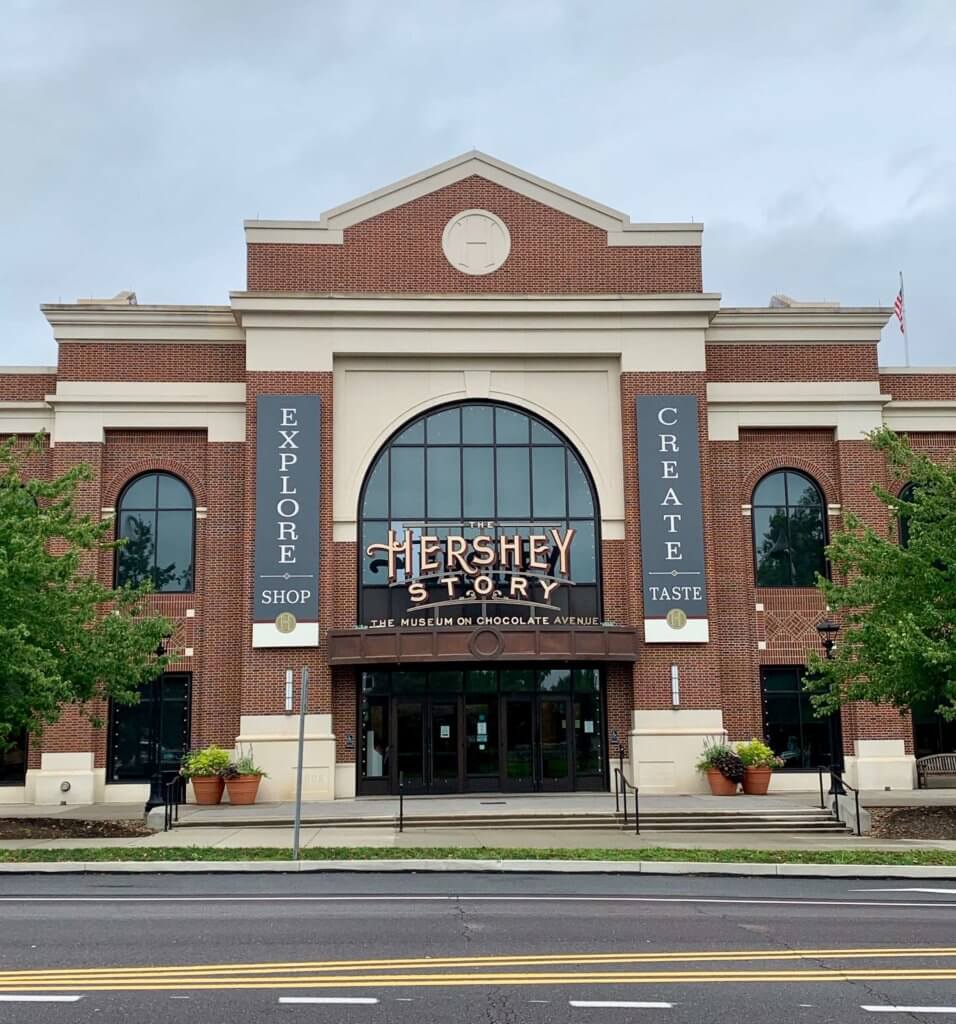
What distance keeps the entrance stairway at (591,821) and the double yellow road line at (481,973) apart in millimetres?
12911

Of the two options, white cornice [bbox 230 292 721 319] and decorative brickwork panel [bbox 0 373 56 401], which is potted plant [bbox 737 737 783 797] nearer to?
white cornice [bbox 230 292 721 319]

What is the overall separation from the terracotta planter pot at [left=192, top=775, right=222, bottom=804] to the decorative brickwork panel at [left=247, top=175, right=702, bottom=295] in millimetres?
12043

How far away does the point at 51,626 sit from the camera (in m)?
21.9

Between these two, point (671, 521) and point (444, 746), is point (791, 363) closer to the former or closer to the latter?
point (671, 521)

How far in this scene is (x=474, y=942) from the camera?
11.1m

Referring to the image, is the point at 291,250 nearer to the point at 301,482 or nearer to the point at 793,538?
the point at 301,482

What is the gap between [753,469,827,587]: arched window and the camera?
3023 cm

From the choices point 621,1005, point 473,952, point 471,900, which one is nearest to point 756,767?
point 471,900

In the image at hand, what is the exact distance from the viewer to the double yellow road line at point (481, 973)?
9250 millimetres

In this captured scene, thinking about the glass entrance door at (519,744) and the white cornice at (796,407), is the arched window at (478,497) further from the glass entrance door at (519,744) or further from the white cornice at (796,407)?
the white cornice at (796,407)

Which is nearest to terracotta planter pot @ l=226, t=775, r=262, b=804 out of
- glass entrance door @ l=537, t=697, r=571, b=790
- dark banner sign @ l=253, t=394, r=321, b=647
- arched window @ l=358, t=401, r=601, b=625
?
dark banner sign @ l=253, t=394, r=321, b=647

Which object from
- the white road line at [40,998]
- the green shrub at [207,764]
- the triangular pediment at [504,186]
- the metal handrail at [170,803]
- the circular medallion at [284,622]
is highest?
the triangular pediment at [504,186]

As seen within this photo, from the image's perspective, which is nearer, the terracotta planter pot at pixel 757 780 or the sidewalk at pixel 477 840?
the sidewalk at pixel 477 840

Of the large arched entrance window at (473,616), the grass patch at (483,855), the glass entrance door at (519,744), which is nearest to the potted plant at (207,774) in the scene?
the large arched entrance window at (473,616)
